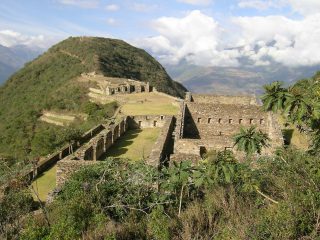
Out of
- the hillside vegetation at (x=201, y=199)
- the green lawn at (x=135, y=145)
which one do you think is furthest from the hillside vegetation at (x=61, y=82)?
the hillside vegetation at (x=201, y=199)

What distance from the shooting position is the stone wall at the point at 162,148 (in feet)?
50.6

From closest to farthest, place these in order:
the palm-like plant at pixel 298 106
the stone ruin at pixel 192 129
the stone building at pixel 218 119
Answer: the palm-like plant at pixel 298 106, the stone ruin at pixel 192 129, the stone building at pixel 218 119

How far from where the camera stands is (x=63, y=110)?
63781 millimetres

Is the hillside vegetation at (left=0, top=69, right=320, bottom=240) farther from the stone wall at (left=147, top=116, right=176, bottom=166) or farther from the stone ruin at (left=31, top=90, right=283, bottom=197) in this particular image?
the stone ruin at (left=31, top=90, right=283, bottom=197)

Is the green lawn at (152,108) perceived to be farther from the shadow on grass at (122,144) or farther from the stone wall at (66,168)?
the stone wall at (66,168)

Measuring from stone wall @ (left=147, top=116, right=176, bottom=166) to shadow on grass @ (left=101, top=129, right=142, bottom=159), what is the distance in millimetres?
2351

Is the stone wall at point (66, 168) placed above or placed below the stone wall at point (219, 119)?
below

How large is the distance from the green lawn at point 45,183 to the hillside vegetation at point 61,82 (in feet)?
90.8

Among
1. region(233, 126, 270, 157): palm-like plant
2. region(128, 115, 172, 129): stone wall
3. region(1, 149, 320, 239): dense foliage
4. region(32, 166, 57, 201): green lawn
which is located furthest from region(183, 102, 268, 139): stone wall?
region(233, 126, 270, 157): palm-like plant

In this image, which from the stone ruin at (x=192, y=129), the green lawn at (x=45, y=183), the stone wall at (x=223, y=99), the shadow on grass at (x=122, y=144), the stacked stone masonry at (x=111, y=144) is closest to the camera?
the stacked stone masonry at (x=111, y=144)

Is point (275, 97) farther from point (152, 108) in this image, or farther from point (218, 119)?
point (152, 108)

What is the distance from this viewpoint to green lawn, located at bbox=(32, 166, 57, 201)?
15.9m

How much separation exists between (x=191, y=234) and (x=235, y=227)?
1080 mm

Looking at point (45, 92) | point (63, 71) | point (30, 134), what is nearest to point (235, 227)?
point (30, 134)
